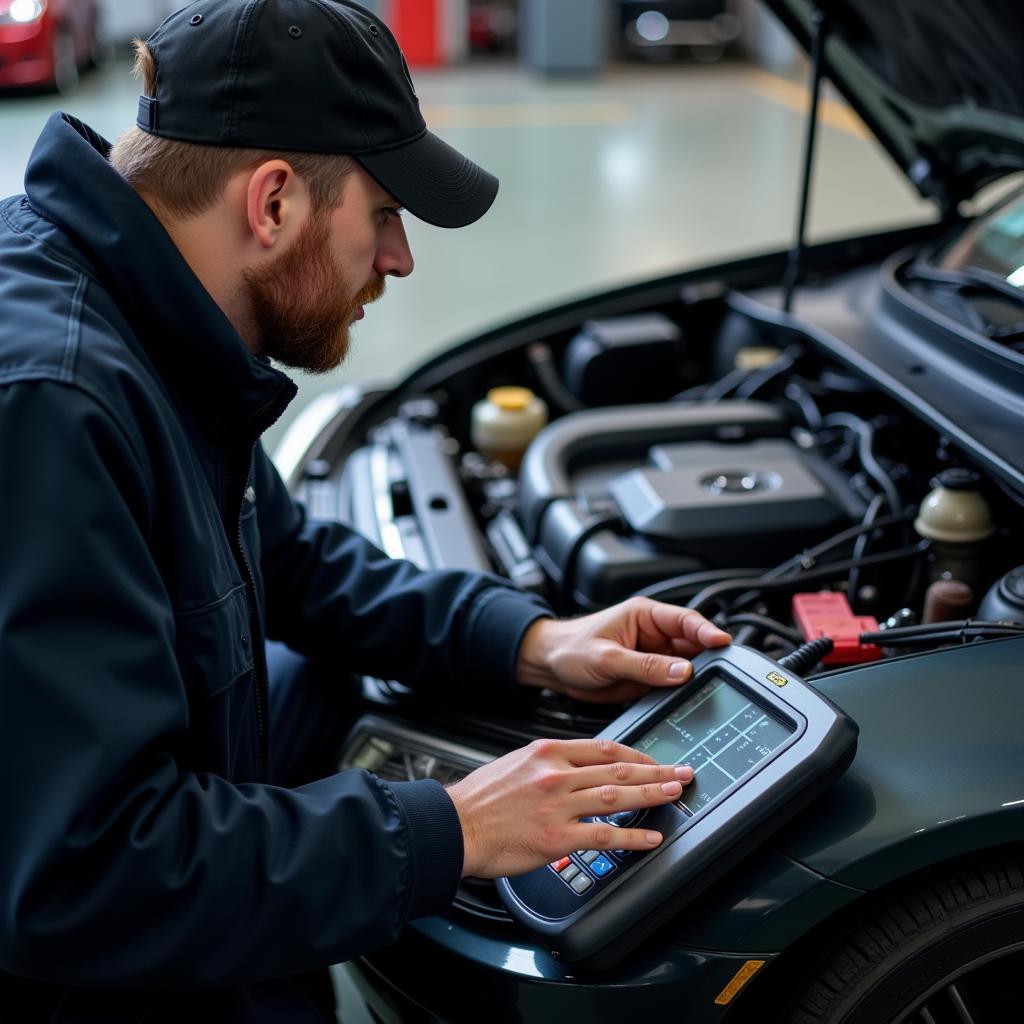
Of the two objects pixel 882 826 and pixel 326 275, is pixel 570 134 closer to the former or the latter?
pixel 326 275

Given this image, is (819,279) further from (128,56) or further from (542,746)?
(128,56)

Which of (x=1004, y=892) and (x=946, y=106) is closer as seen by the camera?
(x=1004, y=892)

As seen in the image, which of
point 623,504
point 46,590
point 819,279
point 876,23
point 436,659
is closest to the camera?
point 46,590

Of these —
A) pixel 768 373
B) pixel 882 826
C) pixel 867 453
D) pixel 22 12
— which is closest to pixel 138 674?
pixel 882 826

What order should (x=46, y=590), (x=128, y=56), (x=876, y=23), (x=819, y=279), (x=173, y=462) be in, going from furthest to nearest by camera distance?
1. (x=128, y=56)
2. (x=819, y=279)
3. (x=876, y=23)
4. (x=173, y=462)
5. (x=46, y=590)

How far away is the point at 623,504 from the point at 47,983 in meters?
0.85

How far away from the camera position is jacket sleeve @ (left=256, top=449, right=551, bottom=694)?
133 cm

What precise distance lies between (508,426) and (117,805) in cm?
117

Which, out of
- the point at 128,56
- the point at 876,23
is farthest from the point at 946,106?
the point at 128,56

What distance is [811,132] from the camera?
1.91 meters

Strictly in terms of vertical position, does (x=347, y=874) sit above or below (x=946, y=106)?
below

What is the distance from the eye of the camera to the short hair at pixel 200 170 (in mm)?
1027

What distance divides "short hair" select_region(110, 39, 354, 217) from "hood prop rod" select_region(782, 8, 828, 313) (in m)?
1.03

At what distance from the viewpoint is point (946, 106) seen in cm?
187
